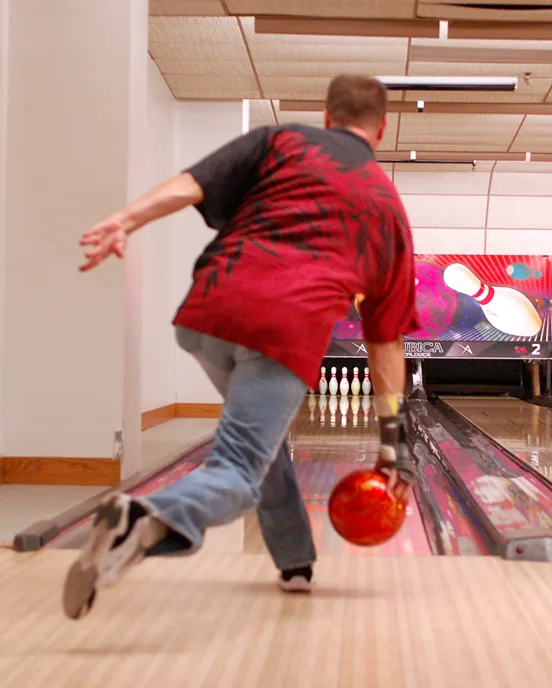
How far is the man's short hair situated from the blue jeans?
601 millimetres

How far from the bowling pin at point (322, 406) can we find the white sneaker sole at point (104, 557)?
6.26m

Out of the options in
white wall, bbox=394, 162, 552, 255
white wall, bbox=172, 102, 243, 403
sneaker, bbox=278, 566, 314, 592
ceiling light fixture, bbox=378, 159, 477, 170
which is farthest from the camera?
white wall, bbox=394, 162, 552, 255

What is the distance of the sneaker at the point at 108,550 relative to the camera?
1.57m

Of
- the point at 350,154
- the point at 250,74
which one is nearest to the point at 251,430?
the point at 350,154

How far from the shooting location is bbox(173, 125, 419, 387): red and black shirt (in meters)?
1.83

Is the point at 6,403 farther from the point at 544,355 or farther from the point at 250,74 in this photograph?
the point at 544,355

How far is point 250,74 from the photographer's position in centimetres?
775

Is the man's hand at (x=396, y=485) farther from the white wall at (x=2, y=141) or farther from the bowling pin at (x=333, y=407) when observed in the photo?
the bowling pin at (x=333, y=407)

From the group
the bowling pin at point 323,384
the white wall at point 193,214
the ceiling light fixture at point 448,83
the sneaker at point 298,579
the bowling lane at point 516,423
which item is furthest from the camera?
the bowling pin at point 323,384

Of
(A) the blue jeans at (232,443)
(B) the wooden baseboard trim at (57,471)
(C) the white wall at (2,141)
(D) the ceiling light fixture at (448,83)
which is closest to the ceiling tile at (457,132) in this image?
(D) the ceiling light fixture at (448,83)

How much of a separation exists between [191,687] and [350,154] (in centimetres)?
113

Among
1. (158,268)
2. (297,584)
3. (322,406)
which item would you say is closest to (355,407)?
(322,406)

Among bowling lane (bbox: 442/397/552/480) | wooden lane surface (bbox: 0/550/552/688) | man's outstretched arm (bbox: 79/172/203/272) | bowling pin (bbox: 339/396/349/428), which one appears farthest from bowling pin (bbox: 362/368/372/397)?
man's outstretched arm (bbox: 79/172/203/272)

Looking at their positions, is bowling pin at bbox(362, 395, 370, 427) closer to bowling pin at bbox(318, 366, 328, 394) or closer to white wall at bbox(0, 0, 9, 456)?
bowling pin at bbox(318, 366, 328, 394)
